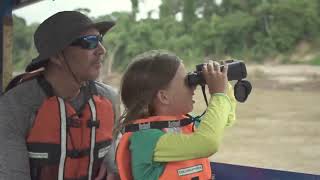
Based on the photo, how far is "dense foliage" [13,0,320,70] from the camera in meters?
15.5

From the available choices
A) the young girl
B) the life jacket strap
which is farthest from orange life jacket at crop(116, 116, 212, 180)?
the life jacket strap

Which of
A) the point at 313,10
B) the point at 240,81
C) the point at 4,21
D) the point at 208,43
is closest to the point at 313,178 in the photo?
the point at 240,81

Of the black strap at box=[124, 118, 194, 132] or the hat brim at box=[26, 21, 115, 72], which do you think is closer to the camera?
the black strap at box=[124, 118, 194, 132]

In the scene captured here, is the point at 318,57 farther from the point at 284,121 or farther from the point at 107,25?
the point at 107,25

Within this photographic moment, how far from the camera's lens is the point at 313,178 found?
1.35m

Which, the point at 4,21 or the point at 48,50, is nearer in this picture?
the point at 48,50

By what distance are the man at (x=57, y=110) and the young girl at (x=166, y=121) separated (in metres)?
0.20

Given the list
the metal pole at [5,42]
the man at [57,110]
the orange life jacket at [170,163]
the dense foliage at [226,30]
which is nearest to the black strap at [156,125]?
the orange life jacket at [170,163]

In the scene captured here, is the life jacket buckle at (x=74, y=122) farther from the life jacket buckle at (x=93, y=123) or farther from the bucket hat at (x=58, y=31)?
the bucket hat at (x=58, y=31)

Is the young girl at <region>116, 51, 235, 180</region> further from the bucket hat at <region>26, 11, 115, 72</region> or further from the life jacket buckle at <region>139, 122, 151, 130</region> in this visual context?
the bucket hat at <region>26, 11, 115, 72</region>

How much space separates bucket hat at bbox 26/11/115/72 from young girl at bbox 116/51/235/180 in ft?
0.71

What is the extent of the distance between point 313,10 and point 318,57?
2428mm

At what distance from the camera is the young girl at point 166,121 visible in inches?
48.7

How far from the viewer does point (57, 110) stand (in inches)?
58.5
